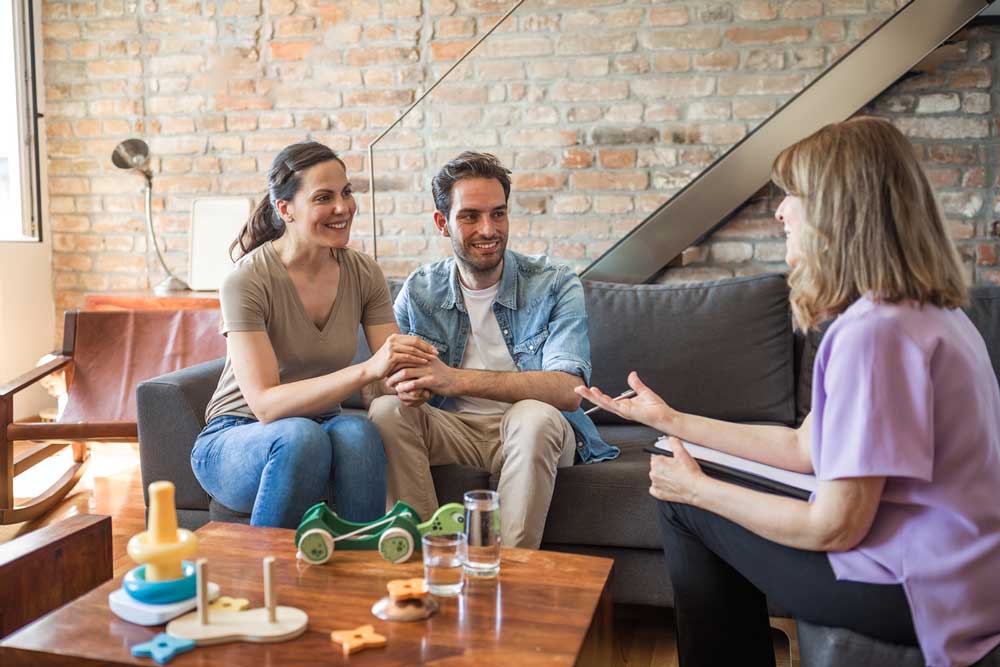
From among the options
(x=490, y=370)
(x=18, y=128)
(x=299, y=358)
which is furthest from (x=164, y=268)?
(x=490, y=370)

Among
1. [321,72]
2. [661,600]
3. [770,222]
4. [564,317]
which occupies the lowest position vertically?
[661,600]

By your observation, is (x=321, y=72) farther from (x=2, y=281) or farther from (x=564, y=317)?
(x=564, y=317)

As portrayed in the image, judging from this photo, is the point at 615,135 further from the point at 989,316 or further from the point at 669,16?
the point at 989,316

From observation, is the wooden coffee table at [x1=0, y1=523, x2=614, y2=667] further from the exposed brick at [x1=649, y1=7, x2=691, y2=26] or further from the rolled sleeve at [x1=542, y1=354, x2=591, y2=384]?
the exposed brick at [x1=649, y1=7, x2=691, y2=26]

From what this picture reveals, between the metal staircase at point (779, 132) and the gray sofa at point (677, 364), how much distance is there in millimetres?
404

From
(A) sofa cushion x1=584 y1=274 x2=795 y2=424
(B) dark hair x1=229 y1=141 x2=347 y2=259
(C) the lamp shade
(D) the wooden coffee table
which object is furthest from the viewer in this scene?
(C) the lamp shade

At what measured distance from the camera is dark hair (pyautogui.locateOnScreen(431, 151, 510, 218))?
225cm

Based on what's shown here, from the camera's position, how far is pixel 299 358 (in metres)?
2.10

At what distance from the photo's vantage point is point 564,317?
223 cm

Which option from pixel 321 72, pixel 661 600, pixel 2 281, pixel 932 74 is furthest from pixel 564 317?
pixel 2 281

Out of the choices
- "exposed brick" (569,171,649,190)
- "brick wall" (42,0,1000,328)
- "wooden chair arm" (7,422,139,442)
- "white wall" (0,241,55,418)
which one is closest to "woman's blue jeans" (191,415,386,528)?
"wooden chair arm" (7,422,139,442)

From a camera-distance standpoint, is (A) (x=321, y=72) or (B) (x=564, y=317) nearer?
(B) (x=564, y=317)

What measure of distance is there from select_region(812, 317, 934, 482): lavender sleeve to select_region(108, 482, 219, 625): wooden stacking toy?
2.86 ft

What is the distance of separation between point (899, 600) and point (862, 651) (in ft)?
0.35
